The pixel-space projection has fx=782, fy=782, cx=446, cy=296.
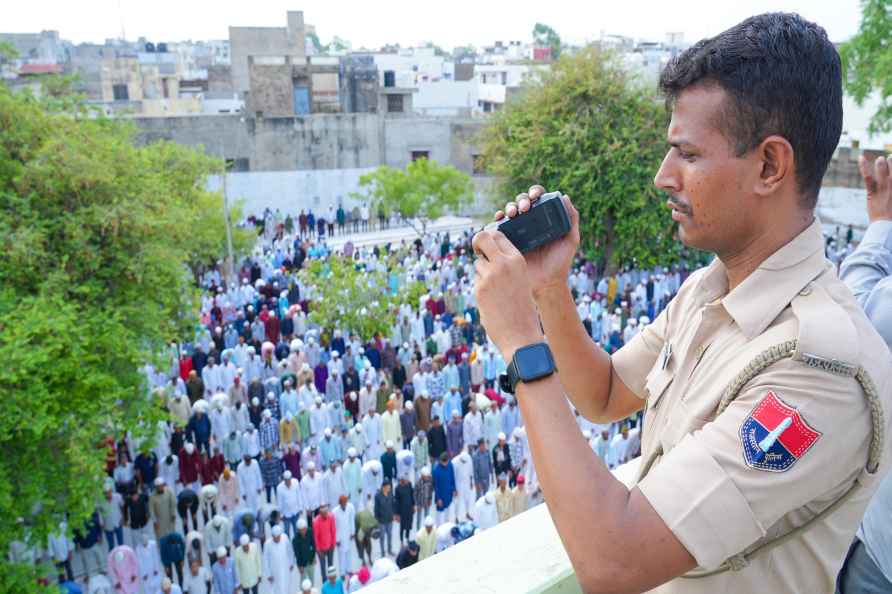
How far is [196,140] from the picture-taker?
2462 cm

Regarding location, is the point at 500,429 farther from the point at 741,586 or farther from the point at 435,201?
the point at 435,201

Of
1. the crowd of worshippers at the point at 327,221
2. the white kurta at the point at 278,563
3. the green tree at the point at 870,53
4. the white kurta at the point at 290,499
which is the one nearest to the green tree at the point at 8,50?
the white kurta at the point at 290,499

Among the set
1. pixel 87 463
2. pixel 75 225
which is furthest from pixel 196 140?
pixel 87 463

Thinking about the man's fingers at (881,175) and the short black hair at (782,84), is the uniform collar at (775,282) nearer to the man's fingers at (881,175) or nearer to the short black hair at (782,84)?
the short black hair at (782,84)

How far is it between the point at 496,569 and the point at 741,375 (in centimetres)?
63

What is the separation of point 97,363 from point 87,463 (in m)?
1.14

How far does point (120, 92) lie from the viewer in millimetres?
32188

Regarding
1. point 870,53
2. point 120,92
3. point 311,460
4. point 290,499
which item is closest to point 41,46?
point 120,92

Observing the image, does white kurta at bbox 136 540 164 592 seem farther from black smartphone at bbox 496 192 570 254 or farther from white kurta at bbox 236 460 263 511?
black smartphone at bbox 496 192 570 254

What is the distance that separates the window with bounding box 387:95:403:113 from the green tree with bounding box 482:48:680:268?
41.5 ft

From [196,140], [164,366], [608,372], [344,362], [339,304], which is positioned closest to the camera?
[608,372]

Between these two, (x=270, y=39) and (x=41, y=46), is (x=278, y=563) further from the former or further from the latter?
(x=41, y=46)

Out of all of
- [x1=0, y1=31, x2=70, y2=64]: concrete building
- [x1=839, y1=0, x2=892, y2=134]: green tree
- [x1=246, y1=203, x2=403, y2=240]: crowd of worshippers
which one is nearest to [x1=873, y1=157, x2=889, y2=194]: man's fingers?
[x1=839, y1=0, x2=892, y2=134]: green tree

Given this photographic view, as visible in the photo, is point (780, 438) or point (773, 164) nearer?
point (780, 438)
